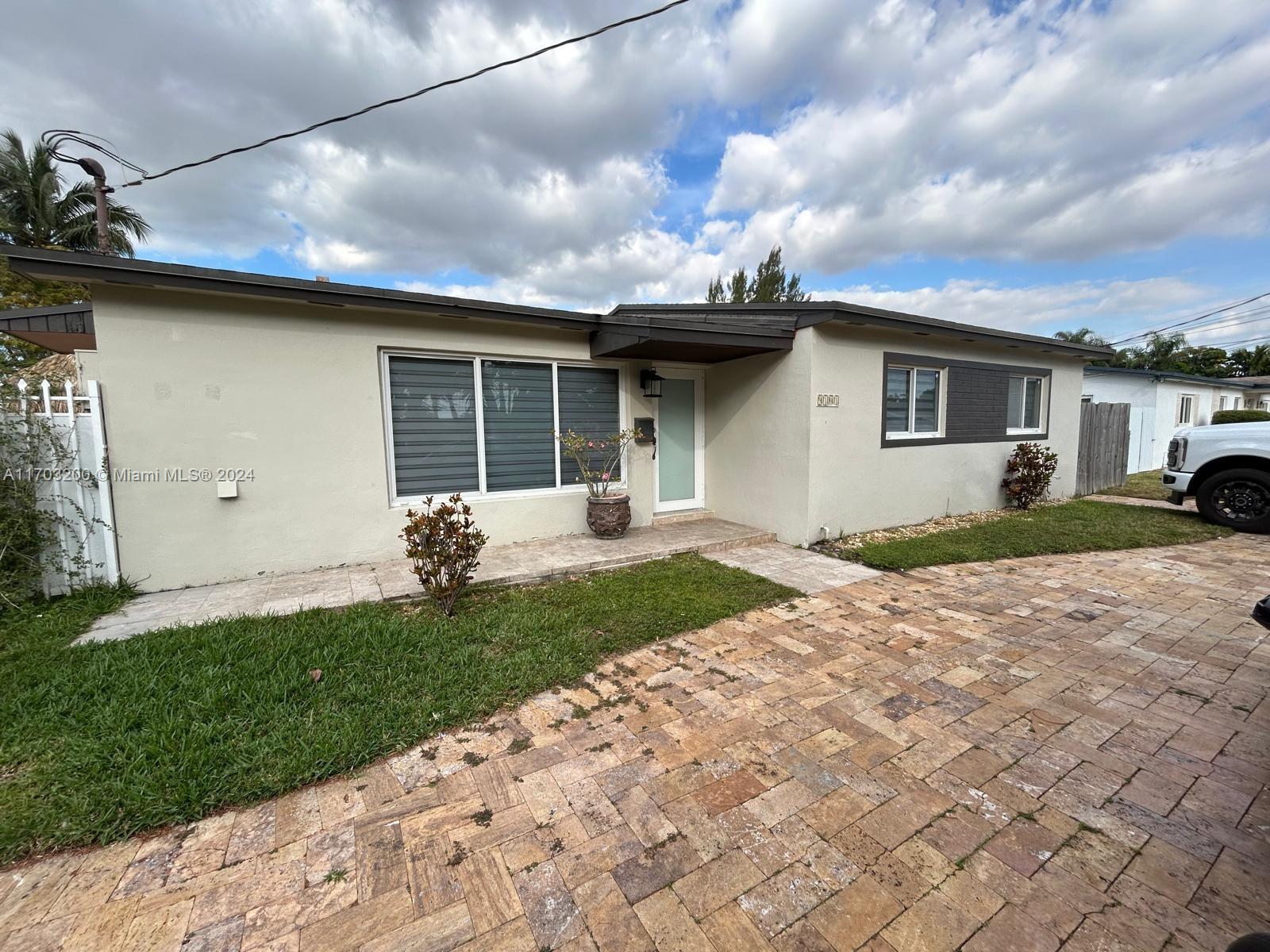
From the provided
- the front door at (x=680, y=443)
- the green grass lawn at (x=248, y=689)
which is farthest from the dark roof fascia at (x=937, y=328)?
the green grass lawn at (x=248, y=689)

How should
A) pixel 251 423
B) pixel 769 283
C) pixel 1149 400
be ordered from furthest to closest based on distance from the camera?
pixel 769 283 < pixel 1149 400 < pixel 251 423

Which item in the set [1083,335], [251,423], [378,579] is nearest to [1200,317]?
[1083,335]

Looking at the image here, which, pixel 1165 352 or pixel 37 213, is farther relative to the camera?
pixel 1165 352

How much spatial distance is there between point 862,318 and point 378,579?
599 cm

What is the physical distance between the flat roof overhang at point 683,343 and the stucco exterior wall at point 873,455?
48 cm

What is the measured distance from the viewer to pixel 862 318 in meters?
5.64

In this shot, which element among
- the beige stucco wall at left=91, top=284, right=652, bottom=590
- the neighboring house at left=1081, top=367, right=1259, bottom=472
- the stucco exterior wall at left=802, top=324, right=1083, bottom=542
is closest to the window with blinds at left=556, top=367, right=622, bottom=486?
the beige stucco wall at left=91, top=284, right=652, bottom=590

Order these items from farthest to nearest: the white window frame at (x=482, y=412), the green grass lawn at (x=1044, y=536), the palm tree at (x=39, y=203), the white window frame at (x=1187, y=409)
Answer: the white window frame at (x=1187, y=409)
the palm tree at (x=39, y=203)
the green grass lawn at (x=1044, y=536)
the white window frame at (x=482, y=412)

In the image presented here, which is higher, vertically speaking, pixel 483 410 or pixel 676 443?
pixel 483 410

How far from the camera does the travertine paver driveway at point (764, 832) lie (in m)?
1.46

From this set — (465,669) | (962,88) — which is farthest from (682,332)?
(962,88)

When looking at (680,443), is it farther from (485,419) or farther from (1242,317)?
(1242,317)

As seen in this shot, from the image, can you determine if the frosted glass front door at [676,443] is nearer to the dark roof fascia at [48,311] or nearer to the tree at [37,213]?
the dark roof fascia at [48,311]

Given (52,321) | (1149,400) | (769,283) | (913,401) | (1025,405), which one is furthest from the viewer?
(769,283)
